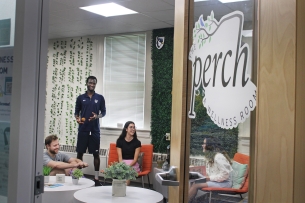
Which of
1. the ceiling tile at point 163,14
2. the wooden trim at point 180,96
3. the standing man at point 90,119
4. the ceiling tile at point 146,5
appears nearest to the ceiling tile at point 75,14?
the ceiling tile at point 146,5

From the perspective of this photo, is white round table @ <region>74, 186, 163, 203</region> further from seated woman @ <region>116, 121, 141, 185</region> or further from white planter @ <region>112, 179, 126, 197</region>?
seated woman @ <region>116, 121, 141, 185</region>

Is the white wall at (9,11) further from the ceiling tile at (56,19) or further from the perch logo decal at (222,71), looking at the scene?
the ceiling tile at (56,19)

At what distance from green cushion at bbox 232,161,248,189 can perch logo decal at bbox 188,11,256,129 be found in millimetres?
165

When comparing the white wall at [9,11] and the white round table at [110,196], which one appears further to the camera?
the white round table at [110,196]

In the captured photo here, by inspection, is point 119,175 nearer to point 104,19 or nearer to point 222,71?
point 222,71

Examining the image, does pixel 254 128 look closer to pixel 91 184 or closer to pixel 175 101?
pixel 175 101

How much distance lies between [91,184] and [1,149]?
3836 millimetres

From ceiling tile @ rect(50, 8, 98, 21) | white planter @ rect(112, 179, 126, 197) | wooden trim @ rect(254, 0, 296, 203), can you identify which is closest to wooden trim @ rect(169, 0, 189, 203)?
wooden trim @ rect(254, 0, 296, 203)

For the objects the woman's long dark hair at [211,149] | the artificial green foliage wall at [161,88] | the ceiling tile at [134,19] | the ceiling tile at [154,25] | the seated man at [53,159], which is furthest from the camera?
the artificial green foliage wall at [161,88]

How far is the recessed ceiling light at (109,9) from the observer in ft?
18.3

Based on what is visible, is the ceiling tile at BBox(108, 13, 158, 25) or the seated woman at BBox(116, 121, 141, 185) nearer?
the ceiling tile at BBox(108, 13, 158, 25)

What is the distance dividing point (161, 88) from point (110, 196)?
300 cm

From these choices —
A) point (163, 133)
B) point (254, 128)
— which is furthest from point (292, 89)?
point (163, 133)

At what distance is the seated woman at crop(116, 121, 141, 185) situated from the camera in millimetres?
6430
